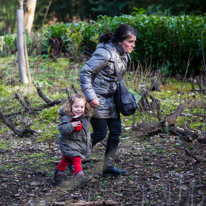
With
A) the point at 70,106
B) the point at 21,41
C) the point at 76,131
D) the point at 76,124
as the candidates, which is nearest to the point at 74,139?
the point at 76,131

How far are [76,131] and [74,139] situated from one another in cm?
10

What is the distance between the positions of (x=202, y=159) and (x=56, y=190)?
1.80 meters

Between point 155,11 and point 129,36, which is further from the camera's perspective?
point 155,11

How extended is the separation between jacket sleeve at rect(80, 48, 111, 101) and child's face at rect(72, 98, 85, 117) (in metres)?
0.08

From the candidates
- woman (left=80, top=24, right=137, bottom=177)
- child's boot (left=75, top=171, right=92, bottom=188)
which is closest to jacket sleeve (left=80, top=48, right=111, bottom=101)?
woman (left=80, top=24, right=137, bottom=177)

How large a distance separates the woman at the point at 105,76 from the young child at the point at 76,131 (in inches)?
4.6

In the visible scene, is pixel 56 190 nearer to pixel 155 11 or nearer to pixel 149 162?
pixel 149 162

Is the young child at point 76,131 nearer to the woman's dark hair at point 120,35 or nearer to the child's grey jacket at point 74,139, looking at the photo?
the child's grey jacket at point 74,139

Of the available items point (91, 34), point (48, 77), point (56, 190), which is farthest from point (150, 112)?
point (91, 34)

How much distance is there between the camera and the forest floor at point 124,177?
3096 millimetres

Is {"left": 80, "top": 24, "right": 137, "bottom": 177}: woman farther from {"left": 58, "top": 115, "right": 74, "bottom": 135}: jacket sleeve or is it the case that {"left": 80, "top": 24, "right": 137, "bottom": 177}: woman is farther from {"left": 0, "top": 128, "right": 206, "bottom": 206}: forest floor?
{"left": 0, "top": 128, "right": 206, "bottom": 206}: forest floor

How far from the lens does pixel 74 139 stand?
11.3 ft

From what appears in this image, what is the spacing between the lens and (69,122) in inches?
133

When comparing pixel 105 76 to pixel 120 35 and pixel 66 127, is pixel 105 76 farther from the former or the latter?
pixel 66 127
